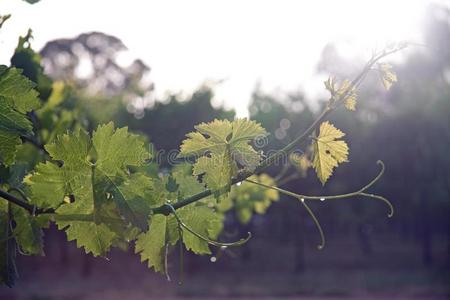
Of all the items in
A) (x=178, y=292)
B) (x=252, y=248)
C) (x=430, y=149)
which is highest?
(x=430, y=149)

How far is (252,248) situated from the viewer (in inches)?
990

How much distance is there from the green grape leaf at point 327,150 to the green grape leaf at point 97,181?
0.59ft

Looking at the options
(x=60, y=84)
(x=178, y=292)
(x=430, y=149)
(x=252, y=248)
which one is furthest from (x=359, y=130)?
(x=60, y=84)

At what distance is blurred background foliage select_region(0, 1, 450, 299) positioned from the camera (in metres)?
18.7

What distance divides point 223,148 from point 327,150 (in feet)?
0.37

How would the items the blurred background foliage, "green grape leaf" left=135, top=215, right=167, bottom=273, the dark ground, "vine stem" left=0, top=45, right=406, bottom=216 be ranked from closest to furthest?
"vine stem" left=0, top=45, right=406, bottom=216, "green grape leaf" left=135, top=215, right=167, bottom=273, the dark ground, the blurred background foliage

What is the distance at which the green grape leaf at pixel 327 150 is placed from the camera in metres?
0.76

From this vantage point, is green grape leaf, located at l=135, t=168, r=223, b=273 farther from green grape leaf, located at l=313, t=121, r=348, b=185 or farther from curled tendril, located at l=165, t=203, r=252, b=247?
green grape leaf, located at l=313, t=121, r=348, b=185

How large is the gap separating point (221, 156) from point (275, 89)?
24.3 meters

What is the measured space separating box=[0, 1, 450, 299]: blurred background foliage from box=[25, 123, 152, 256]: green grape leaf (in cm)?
1679

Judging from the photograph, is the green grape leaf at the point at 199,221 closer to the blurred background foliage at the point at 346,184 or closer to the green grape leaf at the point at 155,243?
the green grape leaf at the point at 155,243

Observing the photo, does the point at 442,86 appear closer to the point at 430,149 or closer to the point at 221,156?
the point at 430,149

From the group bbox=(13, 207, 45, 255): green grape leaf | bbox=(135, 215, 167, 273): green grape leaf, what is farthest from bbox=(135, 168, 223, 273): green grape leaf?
bbox=(13, 207, 45, 255): green grape leaf

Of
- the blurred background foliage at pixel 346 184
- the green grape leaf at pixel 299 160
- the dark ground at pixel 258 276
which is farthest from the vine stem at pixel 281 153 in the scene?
the blurred background foliage at pixel 346 184
